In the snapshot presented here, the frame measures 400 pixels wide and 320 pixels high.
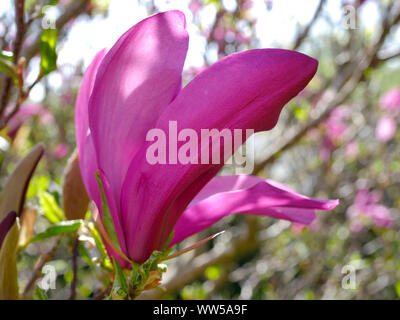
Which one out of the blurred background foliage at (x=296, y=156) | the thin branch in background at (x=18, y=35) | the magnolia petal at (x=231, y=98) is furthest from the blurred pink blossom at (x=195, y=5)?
the magnolia petal at (x=231, y=98)

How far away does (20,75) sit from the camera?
65 cm

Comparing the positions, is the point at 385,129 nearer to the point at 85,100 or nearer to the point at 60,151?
the point at 60,151

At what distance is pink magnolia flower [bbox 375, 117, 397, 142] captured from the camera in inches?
104

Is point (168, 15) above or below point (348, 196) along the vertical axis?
above

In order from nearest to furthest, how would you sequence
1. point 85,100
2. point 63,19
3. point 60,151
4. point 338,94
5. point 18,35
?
point 85,100 → point 18,35 → point 63,19 → point 338,94 → point 60,151

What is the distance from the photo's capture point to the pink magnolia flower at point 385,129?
265 cm

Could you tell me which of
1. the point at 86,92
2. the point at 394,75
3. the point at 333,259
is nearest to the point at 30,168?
the point at 86,92

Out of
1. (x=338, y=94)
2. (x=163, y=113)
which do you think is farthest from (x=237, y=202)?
(x=338, y=94)

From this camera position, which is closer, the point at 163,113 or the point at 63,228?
the point at 163,113

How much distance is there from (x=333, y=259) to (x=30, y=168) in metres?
2.64

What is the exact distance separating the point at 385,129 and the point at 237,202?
95.3 inches

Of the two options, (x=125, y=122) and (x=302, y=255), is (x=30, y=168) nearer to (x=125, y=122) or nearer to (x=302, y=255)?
(x=125, y=122)

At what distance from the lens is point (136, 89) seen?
1.55 ft
